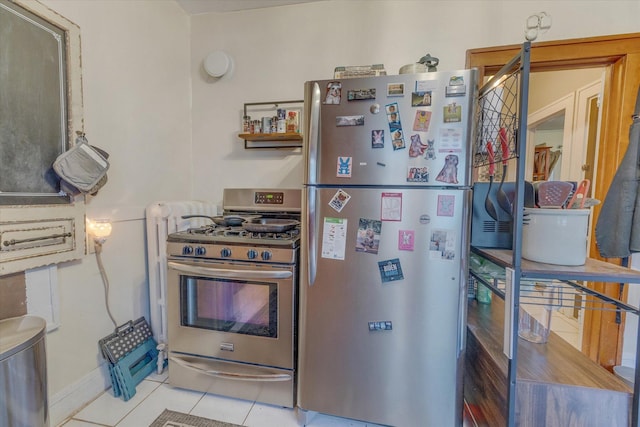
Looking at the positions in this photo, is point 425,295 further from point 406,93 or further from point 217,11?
point 217,11

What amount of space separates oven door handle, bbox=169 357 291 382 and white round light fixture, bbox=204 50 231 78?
6.73 feet

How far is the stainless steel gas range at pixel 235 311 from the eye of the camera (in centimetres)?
151

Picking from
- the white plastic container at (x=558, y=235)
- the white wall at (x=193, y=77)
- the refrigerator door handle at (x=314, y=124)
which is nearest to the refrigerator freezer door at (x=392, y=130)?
the refrigerator door handle at (x=314, y=124)

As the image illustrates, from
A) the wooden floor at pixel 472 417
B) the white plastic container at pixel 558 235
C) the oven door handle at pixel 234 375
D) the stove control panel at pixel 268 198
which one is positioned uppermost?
the stove control panel at pixel 268 198

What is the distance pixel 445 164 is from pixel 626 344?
184cm

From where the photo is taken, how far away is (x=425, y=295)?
1317 mm

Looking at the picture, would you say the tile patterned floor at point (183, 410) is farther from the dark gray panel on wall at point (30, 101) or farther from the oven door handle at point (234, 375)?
the dark gray panel on wall at point (30, 101)

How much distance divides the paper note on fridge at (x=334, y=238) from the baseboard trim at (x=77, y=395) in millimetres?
1503

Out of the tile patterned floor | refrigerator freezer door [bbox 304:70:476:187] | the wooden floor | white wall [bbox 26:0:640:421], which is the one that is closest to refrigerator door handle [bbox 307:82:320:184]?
refrigerator freezer door [bbox 304:70:476:187]

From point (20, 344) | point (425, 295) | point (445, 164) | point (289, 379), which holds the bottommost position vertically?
point (289, 379)

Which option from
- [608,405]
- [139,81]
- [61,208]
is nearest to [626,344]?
[608,405]

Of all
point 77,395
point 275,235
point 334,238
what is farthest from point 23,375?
point 334,238

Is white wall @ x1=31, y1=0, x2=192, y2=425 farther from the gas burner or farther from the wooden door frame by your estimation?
the wooden door frame

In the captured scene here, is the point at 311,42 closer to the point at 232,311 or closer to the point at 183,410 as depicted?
the point at 232,311
